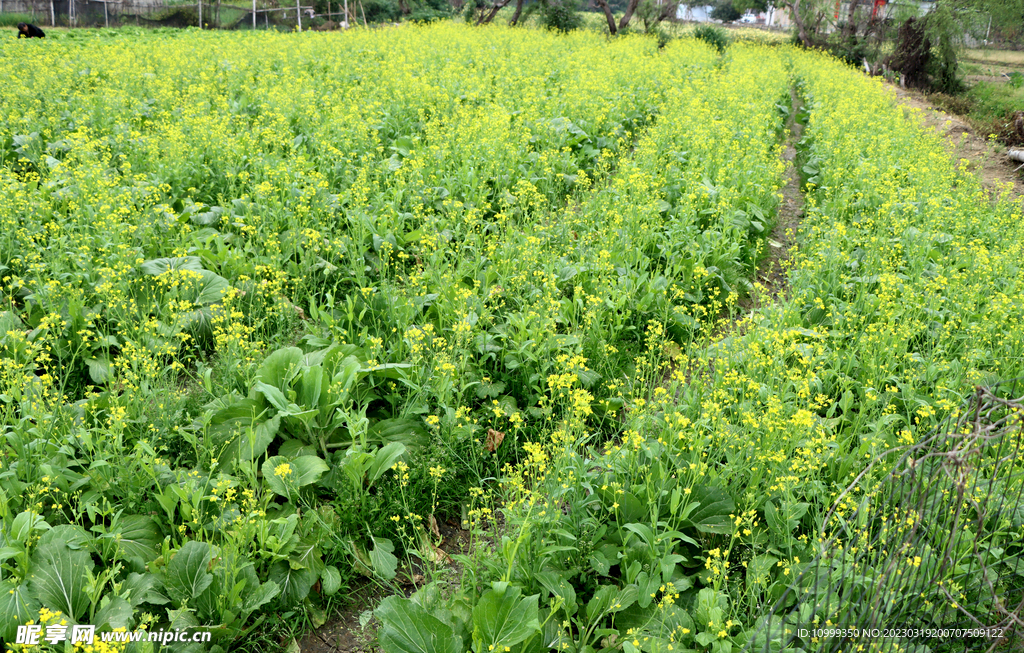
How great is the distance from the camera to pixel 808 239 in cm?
686

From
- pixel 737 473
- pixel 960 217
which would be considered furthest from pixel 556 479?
pixel 960 217

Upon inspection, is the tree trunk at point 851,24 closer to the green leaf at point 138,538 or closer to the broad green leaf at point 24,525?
the green leaf at point 138,538

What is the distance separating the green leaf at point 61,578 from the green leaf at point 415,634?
119 centimetres

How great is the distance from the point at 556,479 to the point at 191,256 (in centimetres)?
350

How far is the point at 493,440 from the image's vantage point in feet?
12.9

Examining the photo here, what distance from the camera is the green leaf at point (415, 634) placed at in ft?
8.39

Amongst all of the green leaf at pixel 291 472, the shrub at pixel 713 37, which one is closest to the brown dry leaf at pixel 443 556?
the green leaf at pixel 291 472

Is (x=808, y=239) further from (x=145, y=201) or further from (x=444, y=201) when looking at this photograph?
(x=145, y=201)

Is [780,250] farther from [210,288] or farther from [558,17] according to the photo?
[558,17]

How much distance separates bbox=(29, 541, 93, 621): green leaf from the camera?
2543 mm

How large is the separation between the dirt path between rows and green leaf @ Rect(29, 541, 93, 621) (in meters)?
10.7

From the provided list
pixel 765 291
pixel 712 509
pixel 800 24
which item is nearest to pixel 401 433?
pixel 712 509

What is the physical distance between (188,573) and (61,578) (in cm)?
46

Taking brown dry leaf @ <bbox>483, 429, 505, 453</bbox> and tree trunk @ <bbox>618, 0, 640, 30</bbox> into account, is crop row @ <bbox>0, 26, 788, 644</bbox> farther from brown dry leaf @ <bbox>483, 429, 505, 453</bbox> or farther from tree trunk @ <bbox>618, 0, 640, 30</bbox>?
tree trunk @ <bbox>618, 0, 640, 30</bbox>
